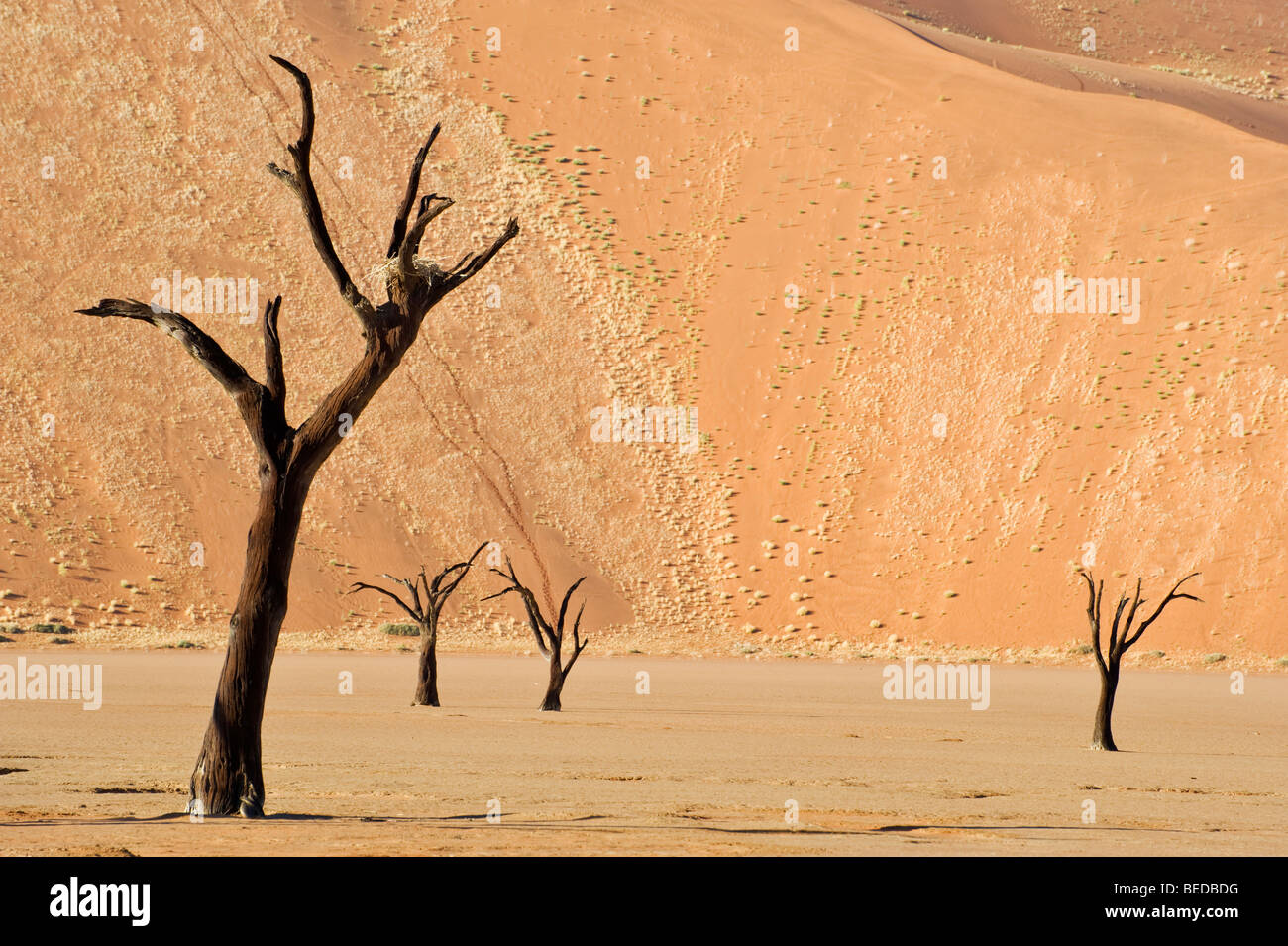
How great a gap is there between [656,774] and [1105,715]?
8519mm

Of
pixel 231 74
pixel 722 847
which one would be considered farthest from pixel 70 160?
pixel 722 847

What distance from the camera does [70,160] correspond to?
61719 mm

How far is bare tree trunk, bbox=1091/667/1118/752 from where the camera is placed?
22266 millimetres

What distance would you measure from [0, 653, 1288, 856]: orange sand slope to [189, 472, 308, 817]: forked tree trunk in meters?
0.45

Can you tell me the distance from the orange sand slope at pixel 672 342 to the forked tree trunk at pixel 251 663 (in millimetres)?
34532

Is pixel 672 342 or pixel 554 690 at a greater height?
pixel 672 342

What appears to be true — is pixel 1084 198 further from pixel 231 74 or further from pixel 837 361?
pixel 231 74

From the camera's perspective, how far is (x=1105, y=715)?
73.3 ft
